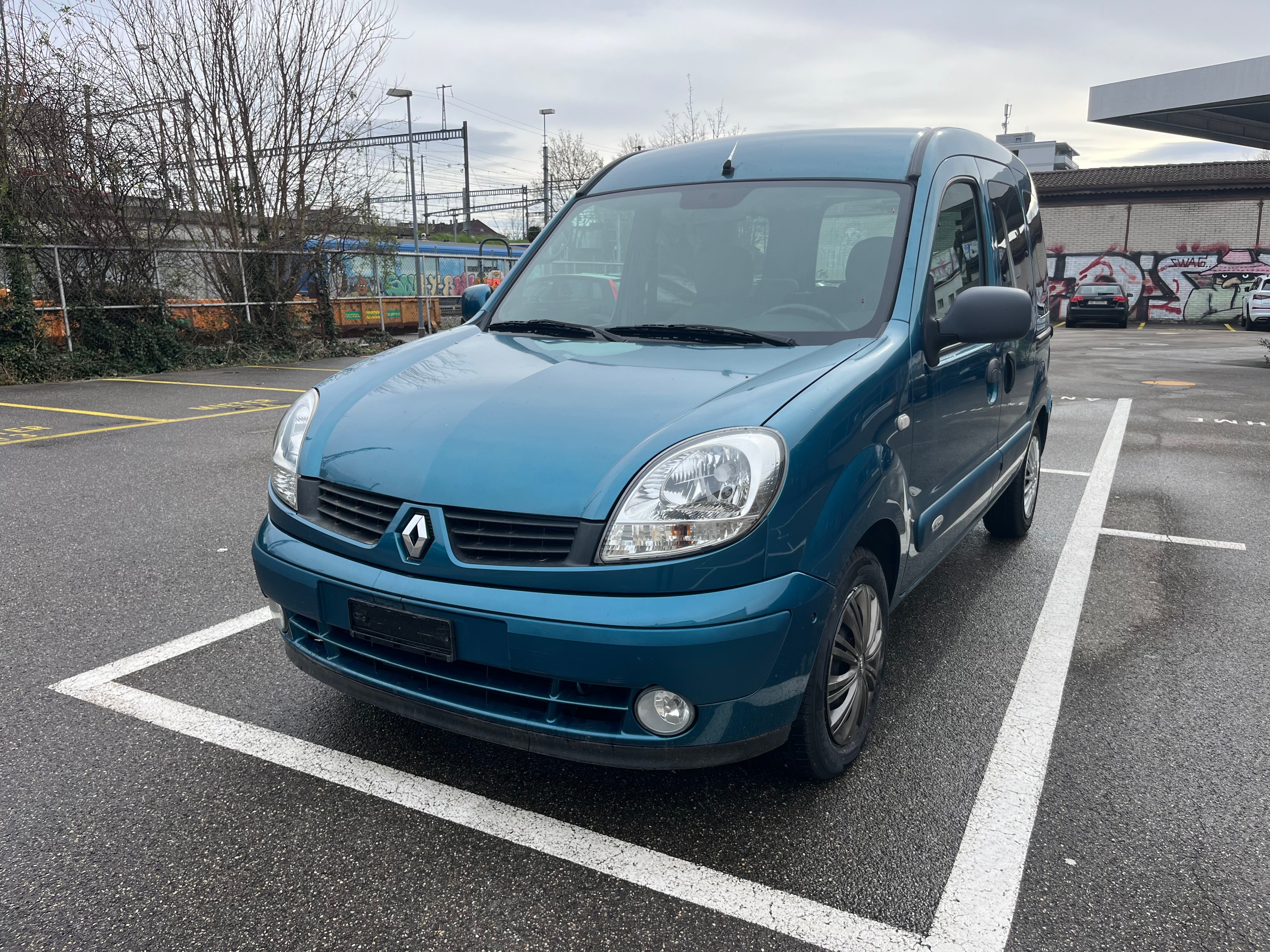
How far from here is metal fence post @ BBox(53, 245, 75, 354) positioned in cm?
1288

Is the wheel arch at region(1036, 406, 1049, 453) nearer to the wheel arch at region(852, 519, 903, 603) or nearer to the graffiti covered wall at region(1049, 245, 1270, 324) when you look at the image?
the wheel arch at region(852, 519, 903, 603)

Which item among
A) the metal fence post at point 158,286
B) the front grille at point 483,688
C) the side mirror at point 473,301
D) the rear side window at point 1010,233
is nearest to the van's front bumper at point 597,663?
the front grille at point 483,688

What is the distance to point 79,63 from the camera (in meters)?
13.8

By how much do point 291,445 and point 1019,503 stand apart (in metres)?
3.86

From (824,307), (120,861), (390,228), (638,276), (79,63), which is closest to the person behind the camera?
(120,861)

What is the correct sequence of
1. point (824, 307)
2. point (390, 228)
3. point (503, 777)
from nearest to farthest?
point (503, 777), point (824, 307), point (390, 228)

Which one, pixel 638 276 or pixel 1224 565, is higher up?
pixel 638 276

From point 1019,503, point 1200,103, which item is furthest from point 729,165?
point 1200,103

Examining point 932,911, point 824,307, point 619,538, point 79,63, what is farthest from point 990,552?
point 79,63

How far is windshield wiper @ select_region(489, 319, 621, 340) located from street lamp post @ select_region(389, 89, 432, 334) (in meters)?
16.1

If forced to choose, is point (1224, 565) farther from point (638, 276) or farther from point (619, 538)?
point (619, 538)

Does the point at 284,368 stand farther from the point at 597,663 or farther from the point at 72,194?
the point at 597,663

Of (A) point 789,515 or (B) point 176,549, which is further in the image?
(B) point 176,549

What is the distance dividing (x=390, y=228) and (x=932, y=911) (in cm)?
1778
